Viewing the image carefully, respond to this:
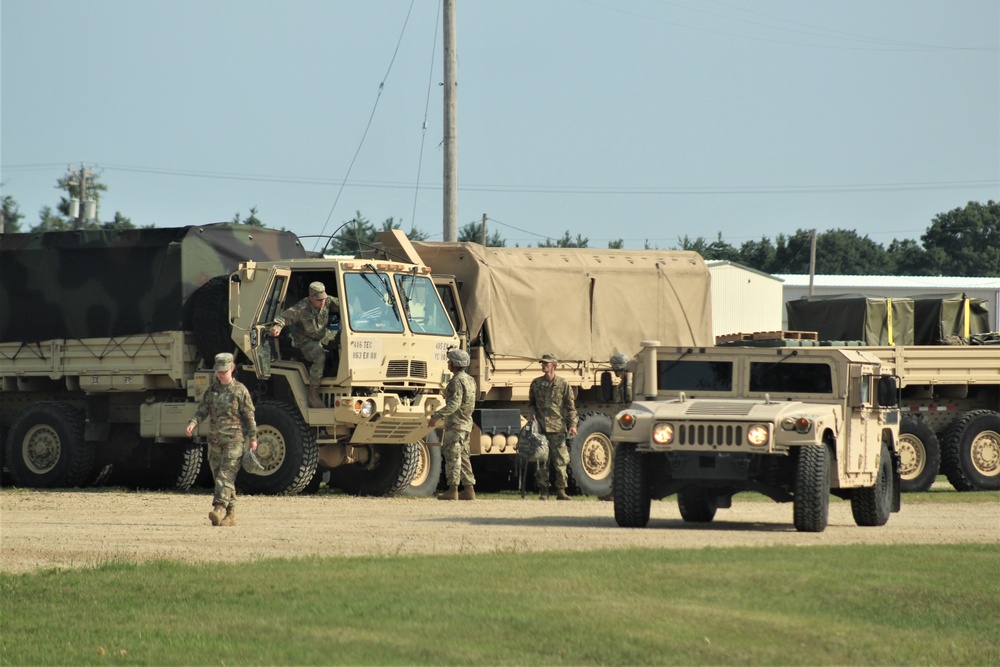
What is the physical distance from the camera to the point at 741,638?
9141 millimetres

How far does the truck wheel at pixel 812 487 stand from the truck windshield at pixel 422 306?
6749 millimetres

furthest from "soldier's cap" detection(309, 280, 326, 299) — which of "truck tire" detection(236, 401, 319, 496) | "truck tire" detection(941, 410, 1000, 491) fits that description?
"truck tire" detection(941, 410, 1000, 491)

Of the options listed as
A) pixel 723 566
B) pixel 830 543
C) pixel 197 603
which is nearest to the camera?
pixel 197 603

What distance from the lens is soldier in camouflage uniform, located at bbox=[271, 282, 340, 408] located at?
64.4 feet

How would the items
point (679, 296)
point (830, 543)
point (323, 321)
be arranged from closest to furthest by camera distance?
point (830, 543) → point (323, 321) → point (679, 296)

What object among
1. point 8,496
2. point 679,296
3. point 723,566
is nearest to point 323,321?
point 8,496

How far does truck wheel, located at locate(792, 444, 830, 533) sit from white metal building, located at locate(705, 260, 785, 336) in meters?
40.0

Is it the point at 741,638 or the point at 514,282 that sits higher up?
the point at 514,282

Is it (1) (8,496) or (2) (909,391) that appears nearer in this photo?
(1) (8,496)

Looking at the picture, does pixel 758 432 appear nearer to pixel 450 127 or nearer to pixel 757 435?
pixel 757 435

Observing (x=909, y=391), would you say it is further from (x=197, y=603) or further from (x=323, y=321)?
(x=197, y=603)

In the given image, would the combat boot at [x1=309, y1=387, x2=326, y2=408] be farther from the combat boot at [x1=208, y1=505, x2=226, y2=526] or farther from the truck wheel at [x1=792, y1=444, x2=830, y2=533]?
the truck wheel at [x1=792, y1=444, x2=830, y2=533]

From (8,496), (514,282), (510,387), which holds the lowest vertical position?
(8,496)

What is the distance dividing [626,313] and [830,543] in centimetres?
989
